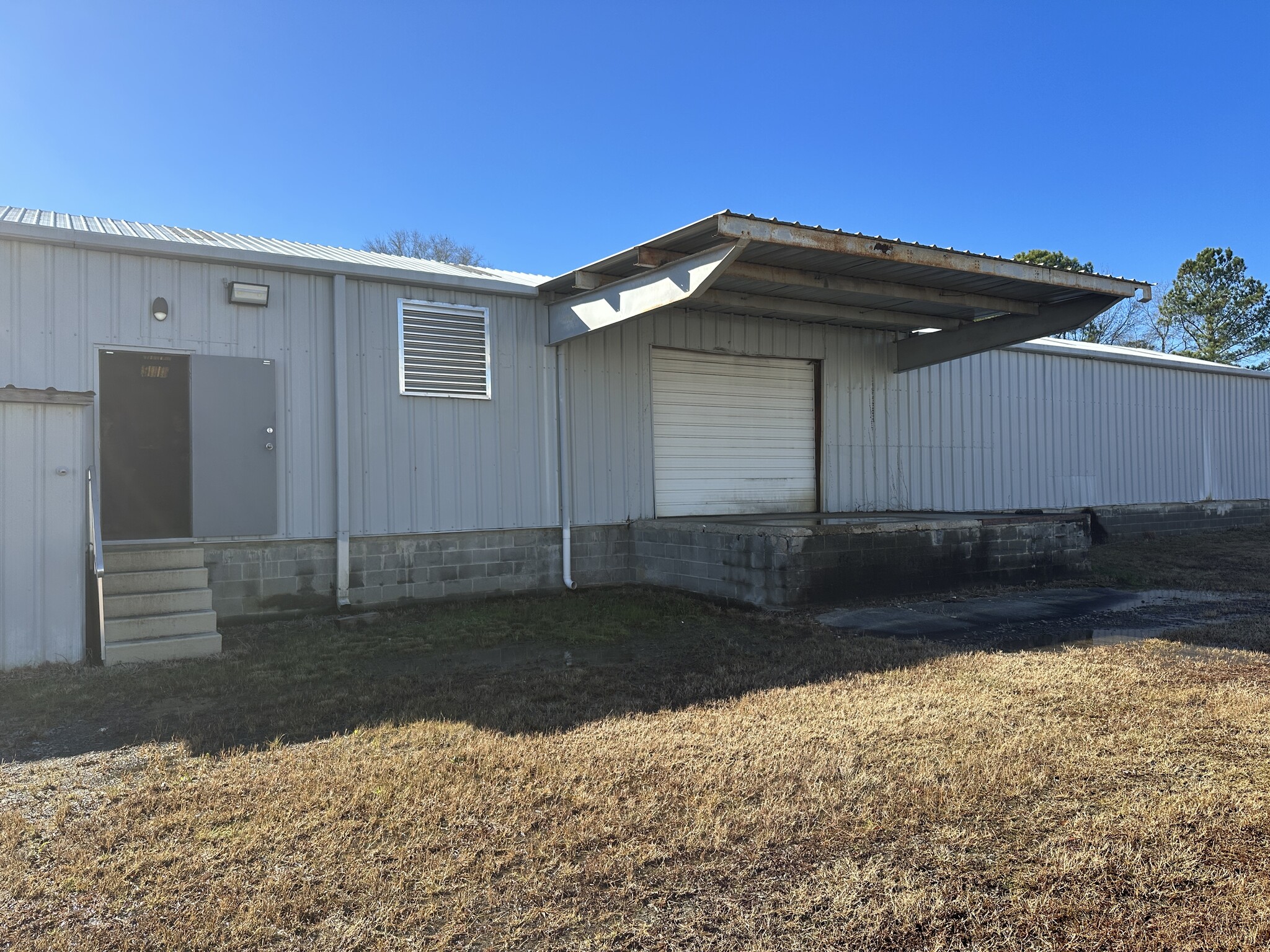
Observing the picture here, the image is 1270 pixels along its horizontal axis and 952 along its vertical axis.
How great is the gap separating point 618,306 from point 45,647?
209 inches

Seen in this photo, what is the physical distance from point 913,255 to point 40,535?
733cm

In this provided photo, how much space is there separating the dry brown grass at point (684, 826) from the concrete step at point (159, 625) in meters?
2.05

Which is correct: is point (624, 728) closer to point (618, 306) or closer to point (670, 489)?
point (618, 306)

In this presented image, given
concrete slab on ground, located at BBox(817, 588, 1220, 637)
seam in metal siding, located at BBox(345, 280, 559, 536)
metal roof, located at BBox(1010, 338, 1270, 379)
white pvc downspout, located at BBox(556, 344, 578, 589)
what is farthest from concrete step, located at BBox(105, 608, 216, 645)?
metal roof, located at BBox(1010, 338, 1270, 379)

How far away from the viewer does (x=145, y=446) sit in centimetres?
770

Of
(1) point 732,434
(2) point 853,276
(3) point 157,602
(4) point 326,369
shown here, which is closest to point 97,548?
(3) point 157,602

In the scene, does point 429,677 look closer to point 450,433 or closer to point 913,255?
point 450,433

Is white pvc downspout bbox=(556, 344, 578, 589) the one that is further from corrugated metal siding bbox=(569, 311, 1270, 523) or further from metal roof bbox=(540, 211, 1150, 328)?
metal roof bbox=(540, 211, 1150, 328)

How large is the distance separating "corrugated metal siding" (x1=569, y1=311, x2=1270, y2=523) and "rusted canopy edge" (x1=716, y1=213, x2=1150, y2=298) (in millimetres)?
2935

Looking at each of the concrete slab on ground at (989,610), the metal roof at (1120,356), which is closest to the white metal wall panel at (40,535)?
the concrete slab on ground at (989,610)

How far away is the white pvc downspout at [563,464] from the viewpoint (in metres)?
9.29

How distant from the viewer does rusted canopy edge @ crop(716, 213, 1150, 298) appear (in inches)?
274

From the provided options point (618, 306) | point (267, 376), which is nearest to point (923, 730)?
point (618, 306)

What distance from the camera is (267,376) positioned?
25.3ft
